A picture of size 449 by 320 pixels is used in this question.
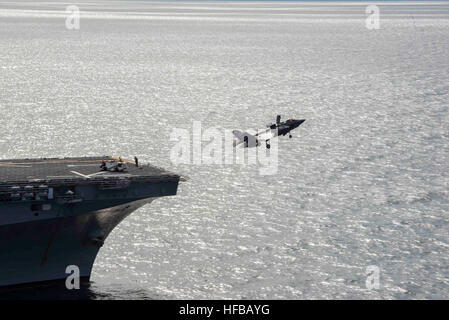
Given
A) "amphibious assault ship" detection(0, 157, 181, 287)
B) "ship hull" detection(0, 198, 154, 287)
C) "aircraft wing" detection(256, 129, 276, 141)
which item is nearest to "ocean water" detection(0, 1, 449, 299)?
"ship hull" detection(0, 198, 154, 287)

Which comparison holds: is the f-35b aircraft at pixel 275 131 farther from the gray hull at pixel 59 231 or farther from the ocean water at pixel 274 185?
the gray hull at pixel 59 231

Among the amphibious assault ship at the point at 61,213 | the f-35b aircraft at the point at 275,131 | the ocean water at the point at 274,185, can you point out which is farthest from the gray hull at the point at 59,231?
the f-35b aircraft at the point at 275,131

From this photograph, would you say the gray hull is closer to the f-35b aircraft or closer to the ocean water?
the ocean water

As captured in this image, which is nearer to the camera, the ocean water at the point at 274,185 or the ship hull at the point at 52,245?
the ship hull at the point at 52,245

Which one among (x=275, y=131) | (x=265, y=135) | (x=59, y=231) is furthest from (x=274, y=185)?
(x=59, y=231)

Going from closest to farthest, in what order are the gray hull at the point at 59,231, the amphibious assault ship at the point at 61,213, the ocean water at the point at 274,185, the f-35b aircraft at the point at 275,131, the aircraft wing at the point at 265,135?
the amphibious assault ship at the point at 61,213 < the gray hull at the point at 59,231 < the ocean water at the point at 274,185 < the f-35b aircraft at the point at 275,131 < the aircraft wing at the point at 265,135

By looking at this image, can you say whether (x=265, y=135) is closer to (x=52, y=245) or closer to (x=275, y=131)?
(x=275, y=131)

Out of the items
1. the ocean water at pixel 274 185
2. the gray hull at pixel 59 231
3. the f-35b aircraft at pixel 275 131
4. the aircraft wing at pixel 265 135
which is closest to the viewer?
the gray hull at pixel 59 231
